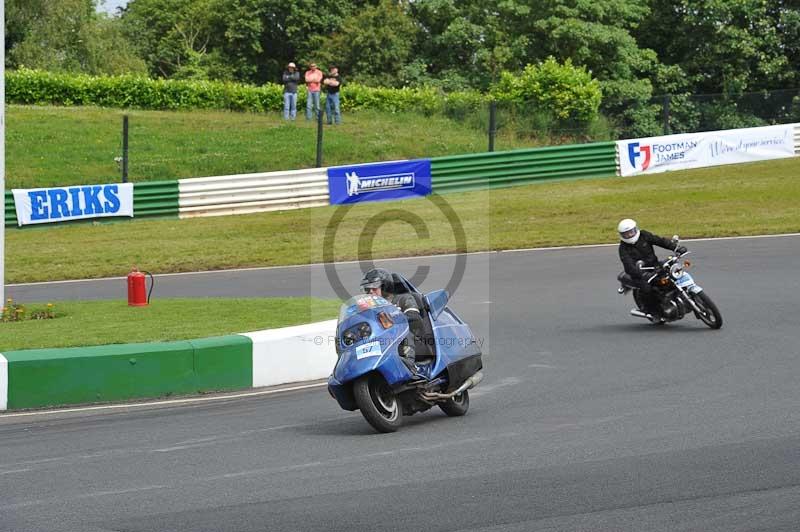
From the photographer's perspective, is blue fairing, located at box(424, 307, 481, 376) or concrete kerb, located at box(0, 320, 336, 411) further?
concrete kerb, located at box(0, 320, 336, 411)

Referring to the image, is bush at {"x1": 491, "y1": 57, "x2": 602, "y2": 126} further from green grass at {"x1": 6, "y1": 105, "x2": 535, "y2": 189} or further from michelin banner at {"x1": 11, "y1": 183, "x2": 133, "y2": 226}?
michelin banner at {"x1": 11, "y1": 183, "x2": 133, "y2": 226}

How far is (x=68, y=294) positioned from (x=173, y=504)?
12932 mm

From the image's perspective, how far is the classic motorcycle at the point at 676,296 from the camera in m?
14.2

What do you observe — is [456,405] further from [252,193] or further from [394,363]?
[252,193]

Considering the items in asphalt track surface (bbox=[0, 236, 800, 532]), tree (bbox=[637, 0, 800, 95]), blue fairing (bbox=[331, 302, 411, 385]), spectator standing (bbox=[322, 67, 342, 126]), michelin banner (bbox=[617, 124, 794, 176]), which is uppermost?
tree (bbox=[637, 0, 800, 95])

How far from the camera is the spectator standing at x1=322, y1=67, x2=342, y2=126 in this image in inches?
1283

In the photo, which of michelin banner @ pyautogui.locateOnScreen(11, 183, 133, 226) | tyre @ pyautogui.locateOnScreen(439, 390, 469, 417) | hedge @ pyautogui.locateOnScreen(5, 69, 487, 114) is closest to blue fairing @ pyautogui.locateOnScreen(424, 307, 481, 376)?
tyre @ pyautogui.locateOnScreen(439, 390, 469, 417)

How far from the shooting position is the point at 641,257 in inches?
597

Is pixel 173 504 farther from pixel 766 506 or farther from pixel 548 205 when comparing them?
pixel 548 205

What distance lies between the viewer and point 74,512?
702cm

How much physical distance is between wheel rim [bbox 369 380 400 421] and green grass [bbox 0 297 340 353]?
3.33 m

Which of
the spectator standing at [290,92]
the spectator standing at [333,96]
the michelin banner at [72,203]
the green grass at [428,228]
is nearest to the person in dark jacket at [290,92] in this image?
the spectator standing at [290,92]

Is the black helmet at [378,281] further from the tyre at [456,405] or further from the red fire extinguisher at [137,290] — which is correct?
the red fire extinguisher at [137,290]

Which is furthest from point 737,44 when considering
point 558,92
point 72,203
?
point 72,203
